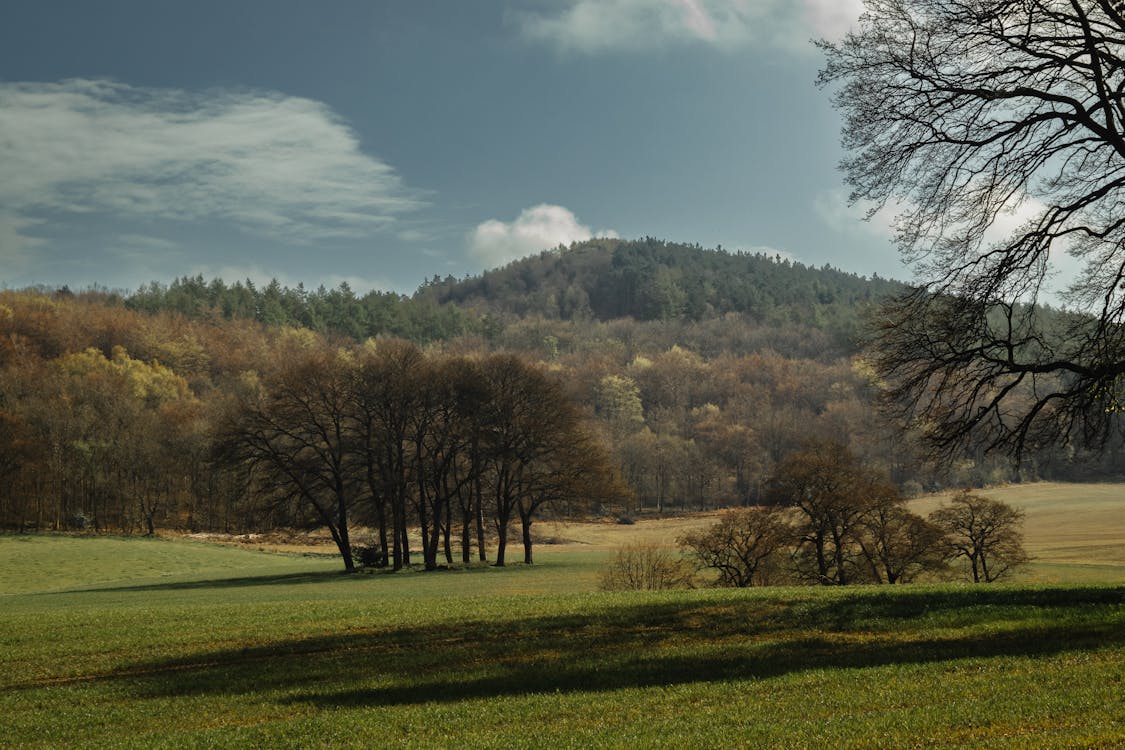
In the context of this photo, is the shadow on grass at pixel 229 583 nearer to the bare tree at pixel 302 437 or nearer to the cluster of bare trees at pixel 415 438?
the bare tree at pixel 302 437

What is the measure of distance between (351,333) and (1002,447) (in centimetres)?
18117

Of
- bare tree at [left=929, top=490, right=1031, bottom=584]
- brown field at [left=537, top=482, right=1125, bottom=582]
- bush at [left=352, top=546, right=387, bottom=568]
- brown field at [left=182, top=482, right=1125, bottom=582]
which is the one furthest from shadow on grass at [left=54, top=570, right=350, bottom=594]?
bare tree at [left=929, top=490, right=1031, bottom=584]

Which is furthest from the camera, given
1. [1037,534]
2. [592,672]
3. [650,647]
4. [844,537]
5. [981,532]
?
[1037,534]

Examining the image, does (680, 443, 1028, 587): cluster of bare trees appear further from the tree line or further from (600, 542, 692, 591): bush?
(600, 542, 692, 591): bush

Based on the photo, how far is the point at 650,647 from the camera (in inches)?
713

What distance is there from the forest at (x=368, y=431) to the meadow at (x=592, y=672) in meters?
5.12

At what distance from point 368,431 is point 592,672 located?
4690 cm

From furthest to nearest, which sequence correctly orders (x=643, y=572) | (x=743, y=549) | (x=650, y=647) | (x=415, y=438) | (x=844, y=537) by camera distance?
1. (x=415, y=438)
2. (x=844, y=537)
3. (x=743, y=549)
4. (x=643, y=572)
5. (x=650, y=647)

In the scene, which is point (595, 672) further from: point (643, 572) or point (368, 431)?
point (368, 431)

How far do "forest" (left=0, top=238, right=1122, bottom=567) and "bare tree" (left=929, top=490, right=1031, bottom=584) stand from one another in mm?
3341

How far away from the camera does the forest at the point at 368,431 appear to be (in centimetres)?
6038

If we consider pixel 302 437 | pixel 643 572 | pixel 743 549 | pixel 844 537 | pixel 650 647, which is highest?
pixel 302 437

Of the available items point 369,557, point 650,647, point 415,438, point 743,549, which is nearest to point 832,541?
point 743,549

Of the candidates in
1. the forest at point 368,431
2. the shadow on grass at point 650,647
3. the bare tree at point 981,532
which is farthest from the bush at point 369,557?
the shadow on grass at point 650,647
